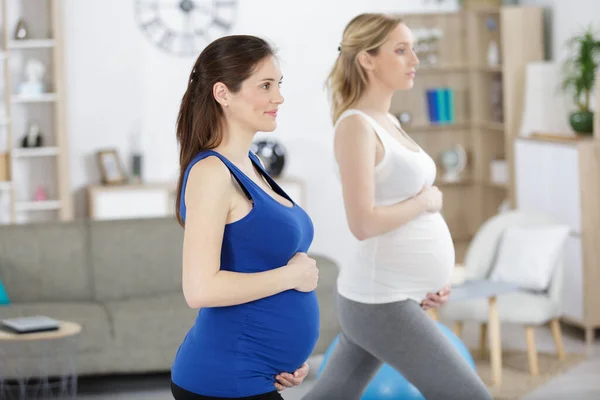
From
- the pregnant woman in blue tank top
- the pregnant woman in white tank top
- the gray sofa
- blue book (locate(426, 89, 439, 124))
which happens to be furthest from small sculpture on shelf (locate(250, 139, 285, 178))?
the pregnant woman in blue tank top

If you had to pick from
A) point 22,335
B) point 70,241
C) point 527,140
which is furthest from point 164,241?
point 527,140

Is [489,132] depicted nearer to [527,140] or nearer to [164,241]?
[527,140]

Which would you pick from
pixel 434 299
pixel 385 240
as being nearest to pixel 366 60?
pixel 385 240

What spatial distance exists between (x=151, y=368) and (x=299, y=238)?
123 inches

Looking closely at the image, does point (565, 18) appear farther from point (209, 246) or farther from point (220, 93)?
point (209, 246)

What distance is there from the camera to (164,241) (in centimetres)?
552

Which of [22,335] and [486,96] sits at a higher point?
[486,96]

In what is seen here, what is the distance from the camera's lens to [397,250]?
2584mm

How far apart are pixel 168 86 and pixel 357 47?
480 centimetres

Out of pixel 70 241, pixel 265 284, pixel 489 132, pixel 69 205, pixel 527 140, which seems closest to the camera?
pixel 265 284

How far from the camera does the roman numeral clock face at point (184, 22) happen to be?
7266 mm

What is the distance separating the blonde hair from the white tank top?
102 millimetres

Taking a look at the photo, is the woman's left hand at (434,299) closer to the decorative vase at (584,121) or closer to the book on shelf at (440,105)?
the decorative vase at (584,121)

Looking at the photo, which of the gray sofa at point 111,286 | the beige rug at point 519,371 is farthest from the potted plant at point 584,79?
the gray sofa at point 111,286
